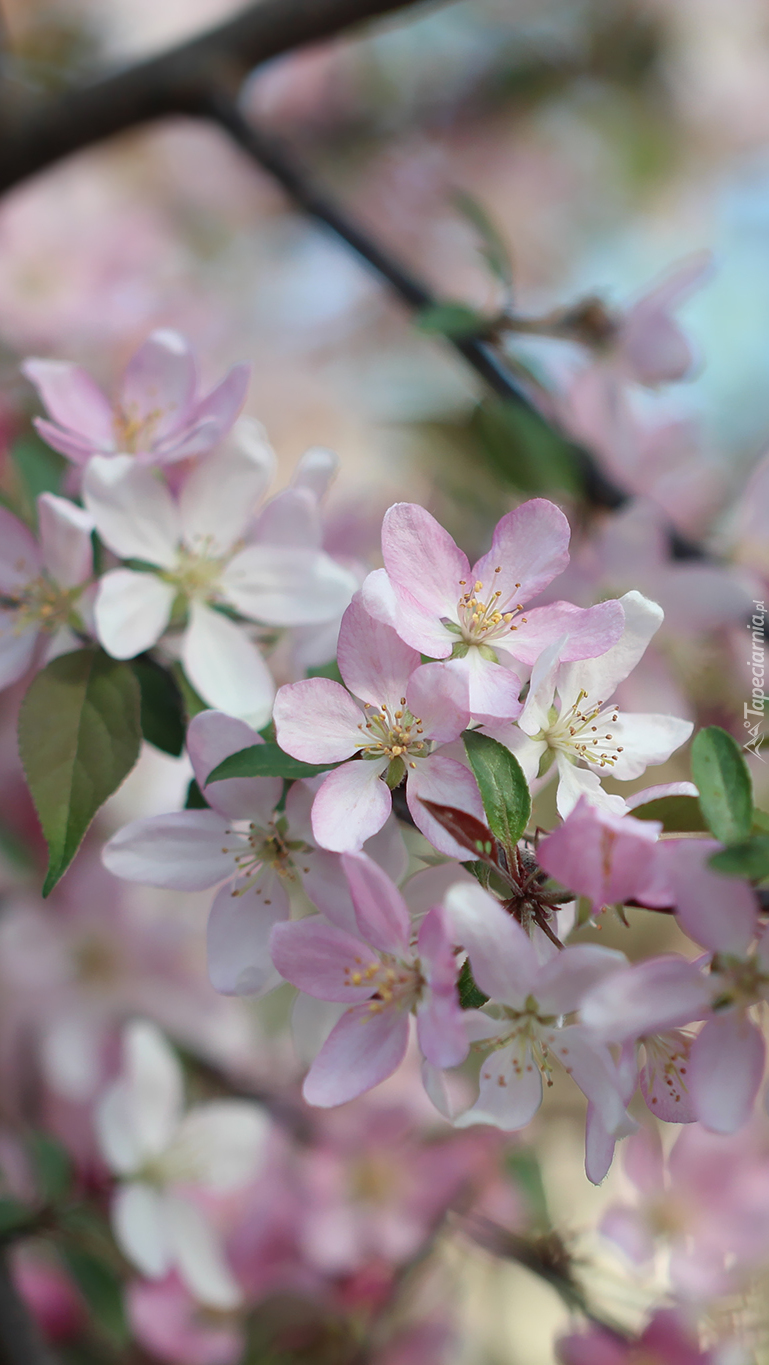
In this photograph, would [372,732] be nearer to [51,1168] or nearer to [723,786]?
[723,786]

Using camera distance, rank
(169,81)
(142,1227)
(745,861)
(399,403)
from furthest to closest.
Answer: (399,403), (169,81), (142,1227), (745,861)

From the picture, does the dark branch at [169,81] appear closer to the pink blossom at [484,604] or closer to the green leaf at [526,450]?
the green leaf at [526,450]

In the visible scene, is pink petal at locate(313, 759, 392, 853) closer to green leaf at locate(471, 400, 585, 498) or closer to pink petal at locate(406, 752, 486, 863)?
pink petal at locate(406, 752, 486, 863)

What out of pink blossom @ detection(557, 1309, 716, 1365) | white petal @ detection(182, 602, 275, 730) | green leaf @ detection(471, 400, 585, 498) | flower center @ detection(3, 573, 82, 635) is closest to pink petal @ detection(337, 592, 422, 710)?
white petal @ detection(182, 602, 275, 730)

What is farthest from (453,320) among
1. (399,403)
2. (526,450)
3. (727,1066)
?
(399,403)

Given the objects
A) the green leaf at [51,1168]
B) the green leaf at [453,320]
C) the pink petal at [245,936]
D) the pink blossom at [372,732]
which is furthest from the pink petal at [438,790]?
the green leaf at [51,1168]

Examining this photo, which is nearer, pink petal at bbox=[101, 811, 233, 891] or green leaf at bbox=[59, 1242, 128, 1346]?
pink petal at bbox=[101, 811, 233, 891]
